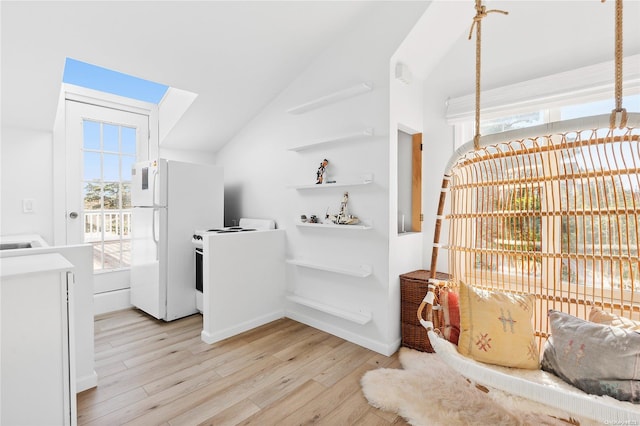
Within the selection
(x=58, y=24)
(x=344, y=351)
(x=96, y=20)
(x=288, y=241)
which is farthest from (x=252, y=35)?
(x=344, y=351)

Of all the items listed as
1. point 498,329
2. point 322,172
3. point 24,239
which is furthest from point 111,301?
point 498,329

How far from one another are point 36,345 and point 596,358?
241cm

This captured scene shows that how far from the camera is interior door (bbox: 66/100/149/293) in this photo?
128 inches

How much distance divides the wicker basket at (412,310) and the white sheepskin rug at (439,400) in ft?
0.75

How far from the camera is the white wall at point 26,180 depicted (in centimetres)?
283

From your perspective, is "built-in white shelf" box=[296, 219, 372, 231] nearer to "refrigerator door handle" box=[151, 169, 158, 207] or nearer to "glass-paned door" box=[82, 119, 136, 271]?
"refrigerator door handle" box=[151, 169, 158, 207]

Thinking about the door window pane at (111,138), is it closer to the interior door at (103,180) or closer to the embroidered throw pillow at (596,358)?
the interior door at (103,180)

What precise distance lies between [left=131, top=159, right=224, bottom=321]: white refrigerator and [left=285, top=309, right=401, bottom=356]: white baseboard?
1.14m

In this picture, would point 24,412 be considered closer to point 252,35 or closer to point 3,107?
point 3,107

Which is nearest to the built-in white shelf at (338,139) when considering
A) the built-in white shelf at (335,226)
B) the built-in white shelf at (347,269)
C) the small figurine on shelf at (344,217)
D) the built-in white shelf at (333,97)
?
the built-in white shelf at (333,97)

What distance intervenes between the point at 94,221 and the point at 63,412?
2502 millimetres

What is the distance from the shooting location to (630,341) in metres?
1.29

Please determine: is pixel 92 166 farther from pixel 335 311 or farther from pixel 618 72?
pixel 618 72

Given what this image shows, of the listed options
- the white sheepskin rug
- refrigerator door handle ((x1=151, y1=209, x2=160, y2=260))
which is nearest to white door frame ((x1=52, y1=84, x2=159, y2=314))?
refrigerator door handle ((x1=151, y1=209, x2=160, y2=260))
